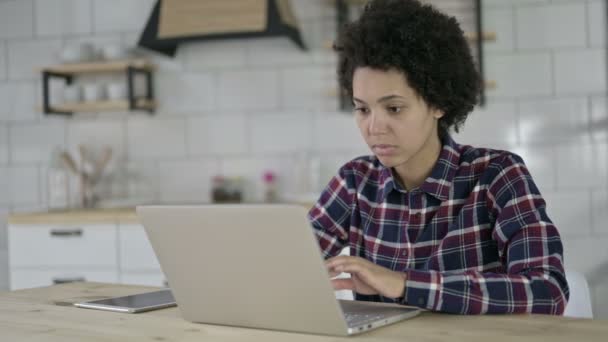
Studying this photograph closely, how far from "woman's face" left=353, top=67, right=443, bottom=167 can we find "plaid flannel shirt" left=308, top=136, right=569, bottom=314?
0.09 metres

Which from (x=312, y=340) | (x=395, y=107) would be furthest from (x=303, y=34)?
(x=312, y=340)

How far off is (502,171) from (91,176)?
2758 millimetres

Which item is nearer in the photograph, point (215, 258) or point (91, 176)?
point (215, 258)

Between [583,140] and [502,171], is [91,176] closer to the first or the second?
[583,140]

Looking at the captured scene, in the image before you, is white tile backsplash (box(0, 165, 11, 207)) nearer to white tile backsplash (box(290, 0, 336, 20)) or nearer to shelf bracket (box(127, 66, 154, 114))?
shelf bracket (box(127, 66, 154, 114))

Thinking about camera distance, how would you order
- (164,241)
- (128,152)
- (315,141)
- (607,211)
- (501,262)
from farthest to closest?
(128,152) < (315,141) < (607,211) < (501,262) < (164,241)

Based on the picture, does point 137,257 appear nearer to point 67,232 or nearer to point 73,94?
point 67,232

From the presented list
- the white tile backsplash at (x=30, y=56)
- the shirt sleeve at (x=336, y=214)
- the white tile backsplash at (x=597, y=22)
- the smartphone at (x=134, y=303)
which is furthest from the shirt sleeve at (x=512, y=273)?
the white tile backsplash at (x=30, y=56)

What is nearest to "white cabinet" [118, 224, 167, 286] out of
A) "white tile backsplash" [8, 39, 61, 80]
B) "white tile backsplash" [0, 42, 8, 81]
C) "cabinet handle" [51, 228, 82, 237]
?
"cabinet handle" [51, 228, 82, 237]

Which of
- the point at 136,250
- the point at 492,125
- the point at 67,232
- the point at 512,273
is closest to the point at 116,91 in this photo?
the point at 67,232

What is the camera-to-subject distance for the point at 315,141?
3.69 metres

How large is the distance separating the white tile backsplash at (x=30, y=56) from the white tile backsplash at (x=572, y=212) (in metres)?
2.64

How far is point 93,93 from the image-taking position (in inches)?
150

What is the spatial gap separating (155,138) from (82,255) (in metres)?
0.77
